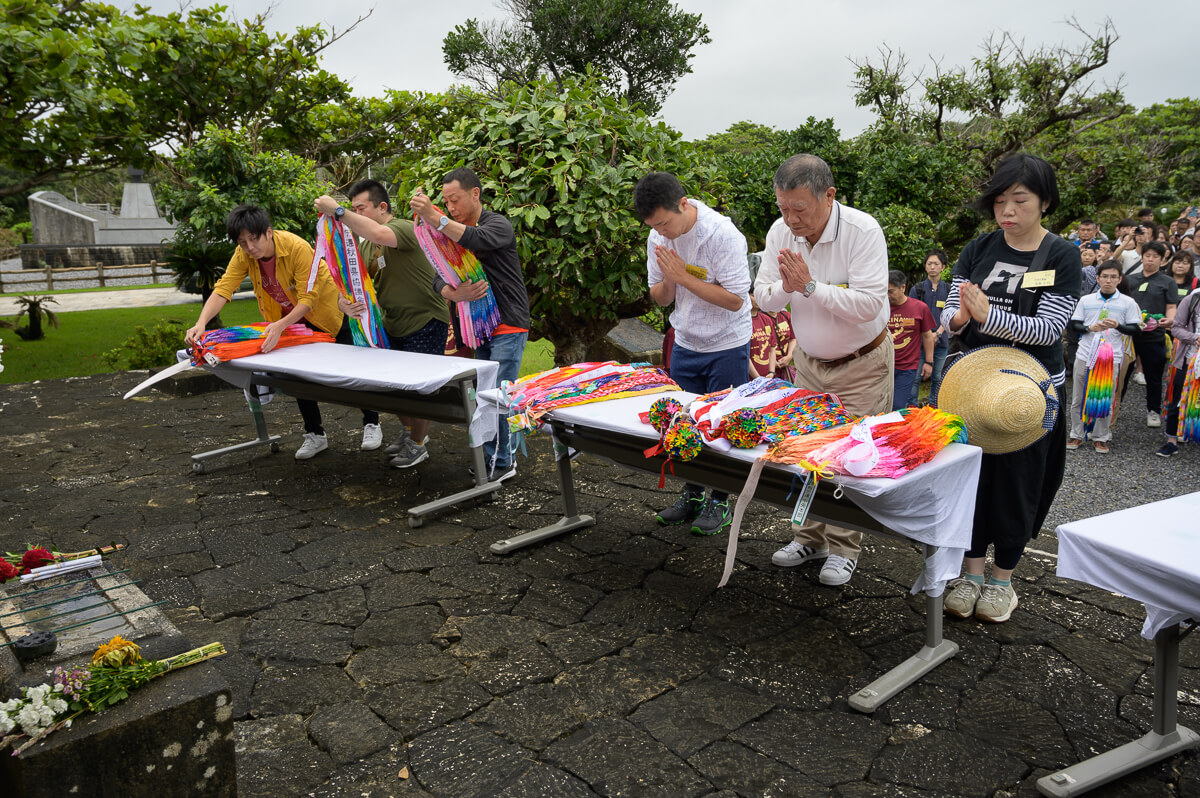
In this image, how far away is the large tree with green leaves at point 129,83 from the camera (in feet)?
25.6

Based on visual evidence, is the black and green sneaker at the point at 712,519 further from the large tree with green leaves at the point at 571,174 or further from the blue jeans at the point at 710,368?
the large tree with green leaves at the point at 571,174

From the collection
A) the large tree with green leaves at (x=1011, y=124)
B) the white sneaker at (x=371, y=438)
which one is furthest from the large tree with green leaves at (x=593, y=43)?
the white sneaker at (x=371, y=438)

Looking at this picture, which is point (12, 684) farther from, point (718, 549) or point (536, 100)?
point (536, 100)

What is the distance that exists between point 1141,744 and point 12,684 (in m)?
3.12

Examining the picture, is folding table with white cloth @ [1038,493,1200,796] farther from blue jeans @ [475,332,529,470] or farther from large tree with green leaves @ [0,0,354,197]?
large tree with green leaves @ [0,0,354,197]

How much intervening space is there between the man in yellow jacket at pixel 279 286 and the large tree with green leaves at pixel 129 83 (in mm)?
4009

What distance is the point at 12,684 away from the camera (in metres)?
1.95

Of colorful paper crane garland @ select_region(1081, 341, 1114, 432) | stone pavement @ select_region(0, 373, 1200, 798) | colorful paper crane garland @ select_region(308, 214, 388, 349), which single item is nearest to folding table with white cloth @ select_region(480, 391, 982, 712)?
stone pavement @ select_region(0, 373, 1200, 798)

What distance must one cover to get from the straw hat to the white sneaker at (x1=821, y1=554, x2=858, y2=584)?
935 mm

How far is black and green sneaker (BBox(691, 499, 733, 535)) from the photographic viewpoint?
4.36 metres

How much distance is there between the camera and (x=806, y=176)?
10.4ft

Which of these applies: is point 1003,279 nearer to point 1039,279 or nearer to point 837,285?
point 1039,279

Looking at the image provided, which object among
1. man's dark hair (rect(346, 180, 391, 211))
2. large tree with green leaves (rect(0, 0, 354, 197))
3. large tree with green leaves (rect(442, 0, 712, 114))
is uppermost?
large tree with green leaves (rect(442, 0, 712, 114))

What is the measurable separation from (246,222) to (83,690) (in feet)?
12.9
